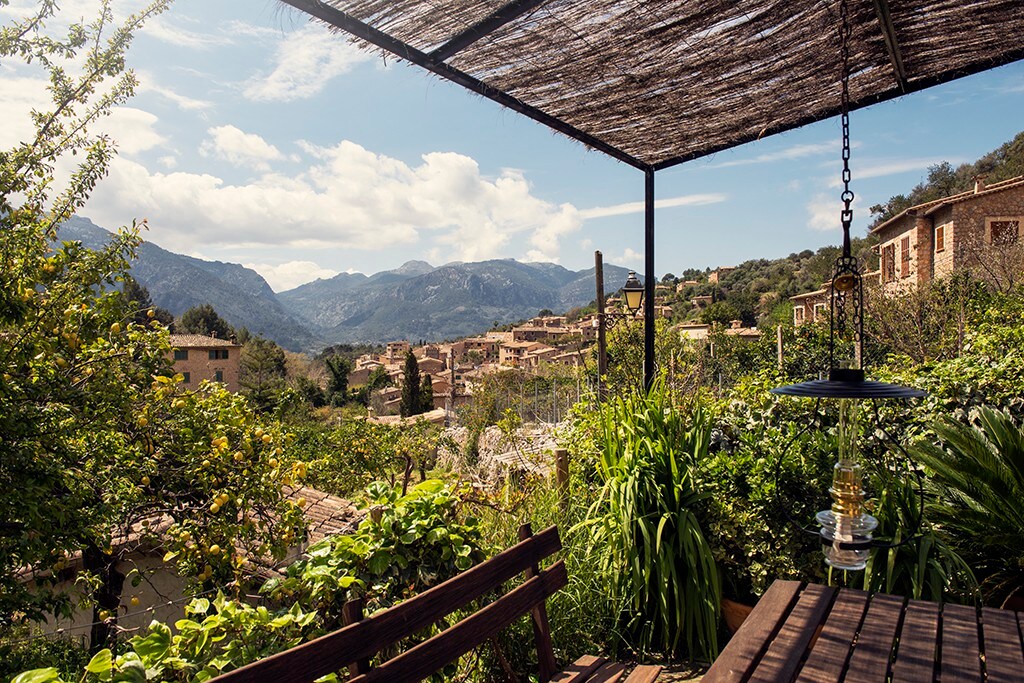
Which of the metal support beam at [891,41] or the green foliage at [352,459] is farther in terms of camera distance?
the green foliage at [352,459]

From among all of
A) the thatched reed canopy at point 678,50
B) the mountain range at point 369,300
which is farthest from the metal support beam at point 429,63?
the mountain range at point 369,300

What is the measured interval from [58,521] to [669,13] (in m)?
2.70

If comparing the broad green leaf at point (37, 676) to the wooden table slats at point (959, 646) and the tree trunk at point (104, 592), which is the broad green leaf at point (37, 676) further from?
the tree trunk at point (104, 592)

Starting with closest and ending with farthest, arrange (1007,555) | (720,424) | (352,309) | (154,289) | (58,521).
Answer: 1. (58,521)
2. (1007,555)
3. (720,424)
4. (154,289)
5. (352,309)

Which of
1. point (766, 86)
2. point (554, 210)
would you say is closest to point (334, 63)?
point (766, 86)

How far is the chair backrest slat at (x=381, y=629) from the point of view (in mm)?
1057

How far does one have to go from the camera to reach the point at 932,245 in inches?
752

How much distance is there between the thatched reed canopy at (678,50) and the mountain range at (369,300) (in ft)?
390

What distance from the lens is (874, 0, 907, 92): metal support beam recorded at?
1.91 m

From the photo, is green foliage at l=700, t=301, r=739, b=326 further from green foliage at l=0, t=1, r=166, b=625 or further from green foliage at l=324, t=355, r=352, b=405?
green foliage at l=0, t=1, r=166, b=625

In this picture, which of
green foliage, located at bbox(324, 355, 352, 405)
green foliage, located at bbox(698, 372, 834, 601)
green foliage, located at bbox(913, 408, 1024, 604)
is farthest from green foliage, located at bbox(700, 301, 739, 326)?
green foliage, located at bbox(698, 372, 834, 601)

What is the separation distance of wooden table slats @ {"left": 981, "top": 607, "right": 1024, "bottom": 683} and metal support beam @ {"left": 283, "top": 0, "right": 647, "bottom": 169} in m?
2.26

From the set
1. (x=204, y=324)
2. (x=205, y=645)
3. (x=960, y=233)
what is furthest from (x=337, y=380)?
(x=205, y=645)

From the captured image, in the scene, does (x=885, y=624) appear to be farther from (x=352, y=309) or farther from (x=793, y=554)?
(x=352, y=309)
